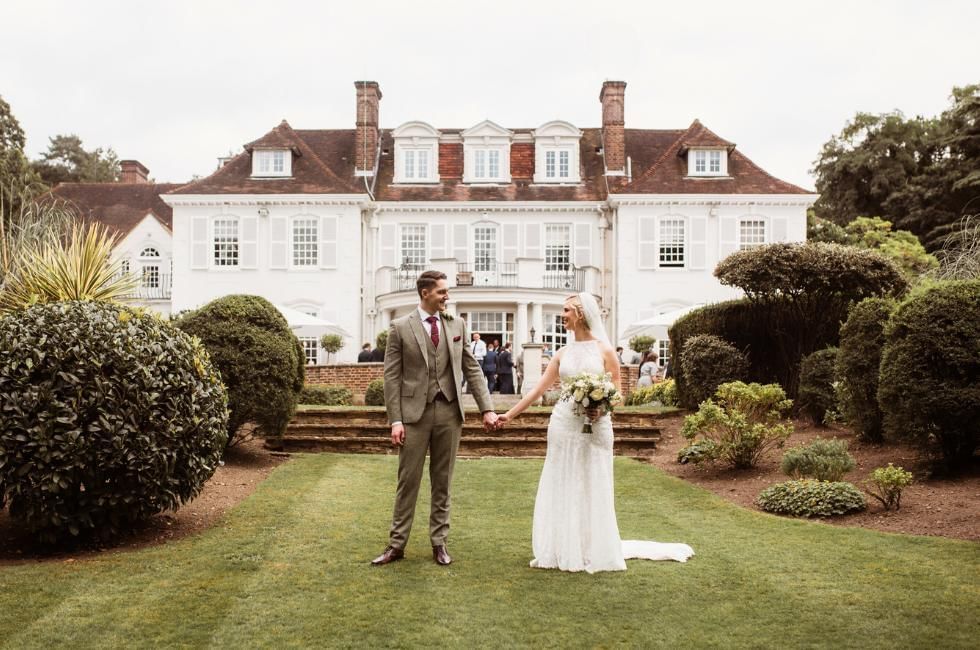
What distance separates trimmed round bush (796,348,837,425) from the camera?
1470cm

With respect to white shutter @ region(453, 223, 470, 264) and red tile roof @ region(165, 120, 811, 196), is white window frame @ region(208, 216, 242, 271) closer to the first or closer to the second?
red tile roof @ region(165, 120, 811, 196)

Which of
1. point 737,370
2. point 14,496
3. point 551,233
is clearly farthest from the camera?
point 551,233

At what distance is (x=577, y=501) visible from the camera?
7.11 meters

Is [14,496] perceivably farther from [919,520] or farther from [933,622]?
[919,520]

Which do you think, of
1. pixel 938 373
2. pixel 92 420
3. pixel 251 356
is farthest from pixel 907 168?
pixel 92 420

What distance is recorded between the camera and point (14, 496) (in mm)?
7328

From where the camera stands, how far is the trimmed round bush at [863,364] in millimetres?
12133

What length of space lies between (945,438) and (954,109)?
3281 cm

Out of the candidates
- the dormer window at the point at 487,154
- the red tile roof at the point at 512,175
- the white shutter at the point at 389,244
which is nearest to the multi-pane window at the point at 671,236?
the red tile roof at the point at 512,175

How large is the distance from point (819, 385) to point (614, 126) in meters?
21.3

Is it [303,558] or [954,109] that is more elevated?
[954,109]

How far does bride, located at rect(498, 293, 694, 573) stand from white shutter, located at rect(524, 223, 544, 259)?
26388 millimetres

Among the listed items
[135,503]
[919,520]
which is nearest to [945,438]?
[919,520]

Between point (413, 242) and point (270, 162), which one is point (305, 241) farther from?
point (413, 242)
